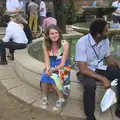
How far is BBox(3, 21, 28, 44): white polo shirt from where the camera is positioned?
6355 mm

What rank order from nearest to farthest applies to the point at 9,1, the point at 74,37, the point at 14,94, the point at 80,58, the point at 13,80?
the point at 80,58, the point at 14,94, the point at 13,80, the point at 74,37, the point at 9,1

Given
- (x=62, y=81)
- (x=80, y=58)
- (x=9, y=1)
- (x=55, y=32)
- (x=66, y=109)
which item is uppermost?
(x=9, y=1)

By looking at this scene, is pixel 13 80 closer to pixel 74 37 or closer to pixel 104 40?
pixel 104 40

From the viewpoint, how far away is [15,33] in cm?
636

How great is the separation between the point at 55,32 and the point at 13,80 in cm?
164

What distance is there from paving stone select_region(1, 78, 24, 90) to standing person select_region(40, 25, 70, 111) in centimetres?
101

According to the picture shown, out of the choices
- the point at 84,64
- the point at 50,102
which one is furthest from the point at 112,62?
the point at 50,102

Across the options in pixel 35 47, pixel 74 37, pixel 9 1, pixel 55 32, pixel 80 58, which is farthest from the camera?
pixel 9 1

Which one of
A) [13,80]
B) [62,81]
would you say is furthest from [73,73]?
[13,80]

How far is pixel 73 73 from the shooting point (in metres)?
4.38

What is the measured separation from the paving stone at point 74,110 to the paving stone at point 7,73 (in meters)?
1.77

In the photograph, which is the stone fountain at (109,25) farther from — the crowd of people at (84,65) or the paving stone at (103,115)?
the paving stone at (103,115)

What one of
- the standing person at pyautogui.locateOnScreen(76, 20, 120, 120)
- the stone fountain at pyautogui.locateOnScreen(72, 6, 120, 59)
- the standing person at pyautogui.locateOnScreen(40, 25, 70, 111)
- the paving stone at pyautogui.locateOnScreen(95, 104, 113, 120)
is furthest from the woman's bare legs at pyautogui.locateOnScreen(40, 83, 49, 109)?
the stone fountain at pyautogui.locateOnScreen(72, 6, 120, 59)

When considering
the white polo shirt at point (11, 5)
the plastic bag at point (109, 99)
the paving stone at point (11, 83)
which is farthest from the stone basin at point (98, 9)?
the white polo shirt at point (11, 5)
